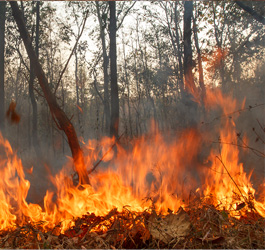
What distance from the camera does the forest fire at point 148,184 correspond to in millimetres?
3072

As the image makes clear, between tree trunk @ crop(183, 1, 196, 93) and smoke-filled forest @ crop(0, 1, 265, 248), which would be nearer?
smoke-filled forest @ crop(0, 1, 265, 248)

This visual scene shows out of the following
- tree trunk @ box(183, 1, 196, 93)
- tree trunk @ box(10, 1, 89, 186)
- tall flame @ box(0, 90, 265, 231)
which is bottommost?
tall flame @ box(0, 90, 265, 231)

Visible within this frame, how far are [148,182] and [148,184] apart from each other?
147mm

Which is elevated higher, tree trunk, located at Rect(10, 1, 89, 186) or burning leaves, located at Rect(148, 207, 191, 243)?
tree trunk, located at Rect(10, 1, 89, 186)

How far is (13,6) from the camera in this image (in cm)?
375

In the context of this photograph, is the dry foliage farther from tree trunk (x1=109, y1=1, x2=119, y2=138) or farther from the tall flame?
tree trunk (x1=109, y1=1, x2=119, y2=138)

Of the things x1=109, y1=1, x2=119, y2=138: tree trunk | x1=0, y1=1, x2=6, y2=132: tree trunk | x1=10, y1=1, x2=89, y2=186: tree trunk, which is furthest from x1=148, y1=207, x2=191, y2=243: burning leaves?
x1=0, y1=1, x2=6, y2=132: tree trunk

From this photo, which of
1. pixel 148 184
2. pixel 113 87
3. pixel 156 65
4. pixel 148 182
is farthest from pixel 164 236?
pixel 156 65

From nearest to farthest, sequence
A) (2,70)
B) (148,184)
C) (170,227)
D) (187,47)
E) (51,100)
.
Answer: (170,227)
(51,100)
(148,184)
(187,47)
(2,70)

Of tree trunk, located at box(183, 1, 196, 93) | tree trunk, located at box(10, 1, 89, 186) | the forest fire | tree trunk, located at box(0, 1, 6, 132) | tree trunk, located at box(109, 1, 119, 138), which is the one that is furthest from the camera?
tree trunk, located at box(0, 1, 6, 132)

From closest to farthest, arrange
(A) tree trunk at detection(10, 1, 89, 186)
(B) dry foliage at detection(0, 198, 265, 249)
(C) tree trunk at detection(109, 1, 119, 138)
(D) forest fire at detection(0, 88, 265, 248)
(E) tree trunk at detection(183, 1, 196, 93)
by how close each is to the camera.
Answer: (B) dry foliage at detection(0, 198, 265, 249), (D) forest fire at detection(0, 88, 265, 248), (A) tree trunk at detection(10, 1, 89, 186), (E) tree trunk at detection(183, 1, 196, 93), (C) tree trunk at detection(109, 1, 119, 138)

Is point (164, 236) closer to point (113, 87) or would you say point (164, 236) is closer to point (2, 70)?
point (113, 87)

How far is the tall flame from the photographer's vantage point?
10.2ft

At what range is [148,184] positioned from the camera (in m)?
7.53
